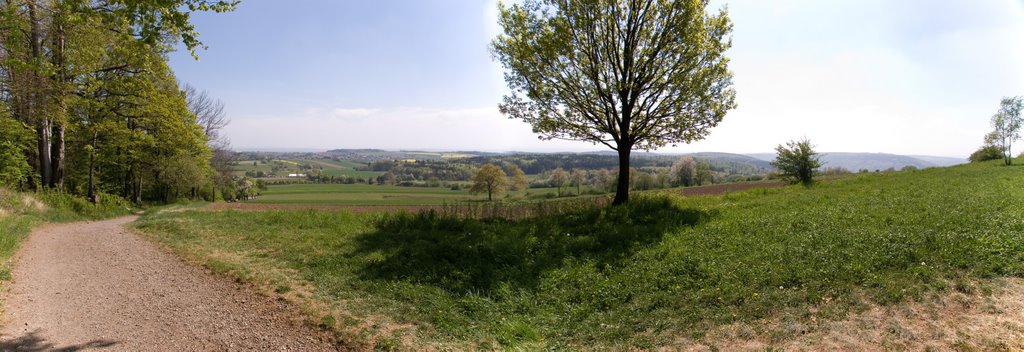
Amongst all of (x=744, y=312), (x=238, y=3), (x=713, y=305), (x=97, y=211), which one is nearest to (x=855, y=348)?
(x=744, y=312)

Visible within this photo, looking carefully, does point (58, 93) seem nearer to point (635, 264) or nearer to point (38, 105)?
point (38, 105)

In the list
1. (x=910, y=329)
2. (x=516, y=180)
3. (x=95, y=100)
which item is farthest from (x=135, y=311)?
(x=516, y=180)

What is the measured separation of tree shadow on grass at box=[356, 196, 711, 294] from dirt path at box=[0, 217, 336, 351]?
8.47ft

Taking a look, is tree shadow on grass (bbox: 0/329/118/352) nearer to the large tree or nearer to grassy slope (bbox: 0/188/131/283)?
grassy slope (bbox: 0/188/131/283)

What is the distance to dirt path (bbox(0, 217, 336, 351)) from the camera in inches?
216

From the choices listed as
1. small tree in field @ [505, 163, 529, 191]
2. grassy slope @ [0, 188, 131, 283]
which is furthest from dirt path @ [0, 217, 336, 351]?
small tree in field @ [505, 163, 529, 191]

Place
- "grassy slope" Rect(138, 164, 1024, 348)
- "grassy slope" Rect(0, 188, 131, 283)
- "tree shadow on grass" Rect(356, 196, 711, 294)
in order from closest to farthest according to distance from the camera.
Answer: "grassy slope" Rect(138, 164, 1024, 348) < "tree shadow on grass" Rect(356, 196, 711, 294) < "grassy slope" Rect(0, 188, 131, 283)

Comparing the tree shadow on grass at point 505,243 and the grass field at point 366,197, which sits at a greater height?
the tree shadow on grass at point 505,243

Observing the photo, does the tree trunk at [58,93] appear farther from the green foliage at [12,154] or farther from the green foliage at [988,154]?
the green foliage at [988,154]

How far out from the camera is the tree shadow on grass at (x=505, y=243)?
8.77m

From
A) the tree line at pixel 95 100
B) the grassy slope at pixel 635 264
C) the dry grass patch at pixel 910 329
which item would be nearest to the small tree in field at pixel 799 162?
the grassy slope at pixel 635 264

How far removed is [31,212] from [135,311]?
15495 mm

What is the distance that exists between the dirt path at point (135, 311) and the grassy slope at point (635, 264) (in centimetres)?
87

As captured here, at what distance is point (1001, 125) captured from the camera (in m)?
38.2
